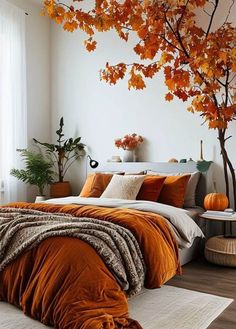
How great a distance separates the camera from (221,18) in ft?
14.4

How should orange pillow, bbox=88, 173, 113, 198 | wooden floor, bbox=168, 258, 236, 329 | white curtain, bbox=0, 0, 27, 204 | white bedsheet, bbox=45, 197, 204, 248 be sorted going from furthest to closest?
white curtain, bbox=0, 0, 27, 204
orange pillow, bbox=88, 173, 113, 198
white bedsheet, bbox=45, 197, 204, 248
wooden floor, bbox=168, 258, 236, 329

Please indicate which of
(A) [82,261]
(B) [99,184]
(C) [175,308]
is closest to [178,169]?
(B) [99,184]

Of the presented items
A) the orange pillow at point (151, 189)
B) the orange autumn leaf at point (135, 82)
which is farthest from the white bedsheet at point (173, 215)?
the orange autumn leaf at point (135, 82)

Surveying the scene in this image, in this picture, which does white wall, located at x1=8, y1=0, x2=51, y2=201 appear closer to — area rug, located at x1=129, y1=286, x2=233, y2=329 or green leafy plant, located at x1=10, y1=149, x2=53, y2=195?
green leafy plant, located at x1=10, y1=149, x2=53, y2=195

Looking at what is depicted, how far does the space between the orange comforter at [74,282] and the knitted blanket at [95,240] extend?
0.05 metres

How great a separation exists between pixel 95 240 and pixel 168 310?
2.37ft

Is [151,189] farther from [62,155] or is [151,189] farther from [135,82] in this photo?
[62,155]

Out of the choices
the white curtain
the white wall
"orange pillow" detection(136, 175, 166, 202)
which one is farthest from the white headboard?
the white wall

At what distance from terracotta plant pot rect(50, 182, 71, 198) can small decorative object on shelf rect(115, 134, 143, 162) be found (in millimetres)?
1056

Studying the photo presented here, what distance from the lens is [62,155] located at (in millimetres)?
5531

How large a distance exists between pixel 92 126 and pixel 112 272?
3308 millimetres

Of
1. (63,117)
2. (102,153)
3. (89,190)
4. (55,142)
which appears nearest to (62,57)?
(63,117)

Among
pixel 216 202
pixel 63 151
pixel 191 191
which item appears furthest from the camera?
pixel 63 151

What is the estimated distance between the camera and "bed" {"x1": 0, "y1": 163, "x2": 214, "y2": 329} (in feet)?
7.08
